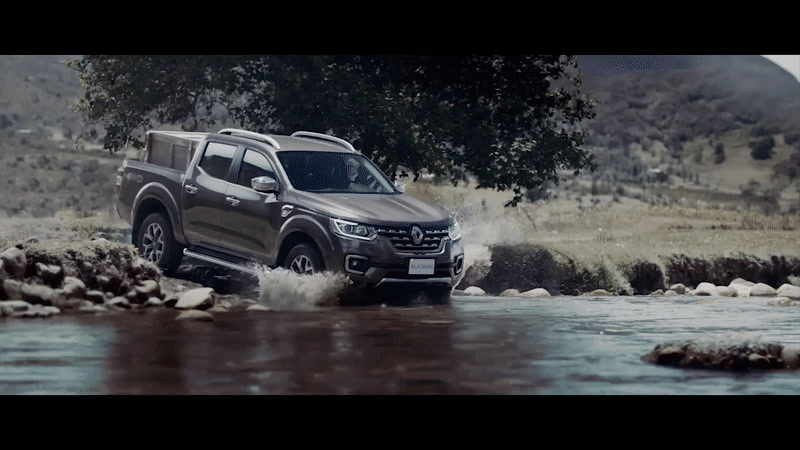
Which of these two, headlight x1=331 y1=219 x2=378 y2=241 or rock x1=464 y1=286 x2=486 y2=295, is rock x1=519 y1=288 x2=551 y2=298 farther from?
headlight x1=331 y1=219 x2=378 y2=241

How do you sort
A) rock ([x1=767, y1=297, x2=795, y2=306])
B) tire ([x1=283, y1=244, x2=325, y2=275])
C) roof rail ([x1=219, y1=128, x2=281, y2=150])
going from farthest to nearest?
1. rock ([x1=767, y1=297, x2=795, y2=306])
2. roof rail ([x1=219, y1=128, x2=281, y2=150])
3. tire ([x1=283, y1=244, x2=325, y2=275])

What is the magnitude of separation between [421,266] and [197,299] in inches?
93.8

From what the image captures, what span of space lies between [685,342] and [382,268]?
3.28m

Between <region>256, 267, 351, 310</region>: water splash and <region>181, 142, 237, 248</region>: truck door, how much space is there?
85 cm

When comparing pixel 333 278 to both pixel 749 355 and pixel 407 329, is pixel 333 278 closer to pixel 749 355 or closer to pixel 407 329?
pixel 407 329

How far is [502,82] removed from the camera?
719 inches

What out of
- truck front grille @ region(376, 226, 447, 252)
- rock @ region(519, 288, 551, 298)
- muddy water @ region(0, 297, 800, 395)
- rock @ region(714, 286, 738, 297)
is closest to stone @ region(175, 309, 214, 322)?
muddy water @ region(0, 297, 800, 395)

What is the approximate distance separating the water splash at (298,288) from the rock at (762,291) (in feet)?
23.8

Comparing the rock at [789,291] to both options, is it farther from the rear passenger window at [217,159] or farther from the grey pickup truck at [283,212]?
the rear passenger window at [217,159]

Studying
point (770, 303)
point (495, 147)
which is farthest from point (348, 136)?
point (770, 303)

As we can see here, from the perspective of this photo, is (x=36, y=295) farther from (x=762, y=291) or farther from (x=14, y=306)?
(x=762, y=291)

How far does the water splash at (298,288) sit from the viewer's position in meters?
13.6

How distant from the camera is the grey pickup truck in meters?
13.5

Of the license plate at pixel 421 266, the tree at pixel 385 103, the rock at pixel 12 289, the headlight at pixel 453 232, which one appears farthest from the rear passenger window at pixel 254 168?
the tree at pixel 385 103
